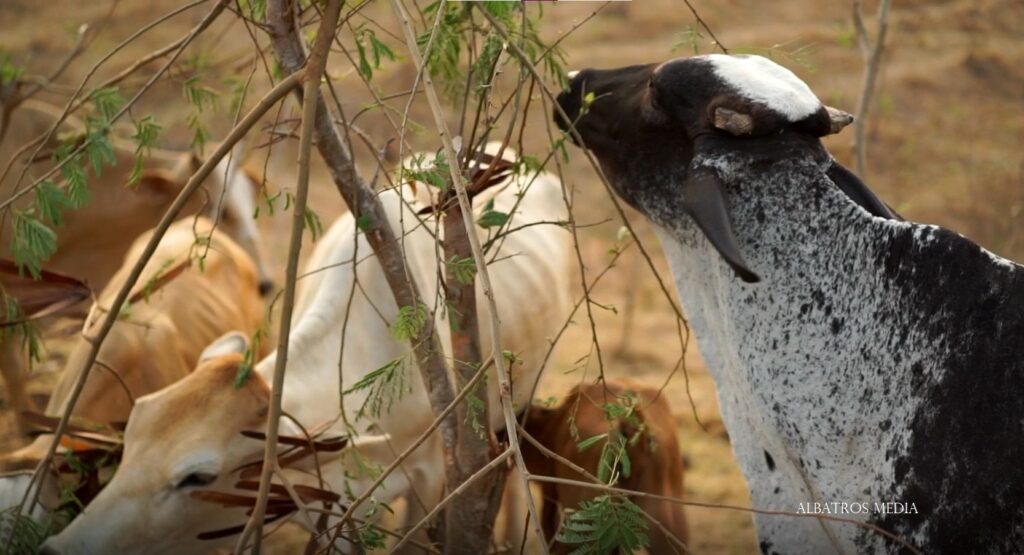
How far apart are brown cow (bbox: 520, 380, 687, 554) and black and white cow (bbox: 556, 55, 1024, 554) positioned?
29.6 inches

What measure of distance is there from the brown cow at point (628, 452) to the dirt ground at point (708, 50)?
906 mm

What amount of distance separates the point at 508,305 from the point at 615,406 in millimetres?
1525

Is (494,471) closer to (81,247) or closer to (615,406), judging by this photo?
Answer: (615,406)

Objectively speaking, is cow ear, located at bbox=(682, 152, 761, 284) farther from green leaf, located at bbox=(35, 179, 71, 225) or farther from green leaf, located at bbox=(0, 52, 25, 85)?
green leaf, located at bbox=(0, 52, 25, 85)

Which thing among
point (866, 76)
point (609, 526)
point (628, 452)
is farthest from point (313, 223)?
point (866, 76)

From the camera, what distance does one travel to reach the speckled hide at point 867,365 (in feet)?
6.54

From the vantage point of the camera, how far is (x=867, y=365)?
83.9 inches

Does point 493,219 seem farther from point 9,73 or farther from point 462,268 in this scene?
point 9,73

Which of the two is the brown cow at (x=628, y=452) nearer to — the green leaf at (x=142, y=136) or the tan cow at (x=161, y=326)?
the tan cow at (x=161, y=326)

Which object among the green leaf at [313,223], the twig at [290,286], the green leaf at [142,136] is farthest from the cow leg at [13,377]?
the twig at [290,286]

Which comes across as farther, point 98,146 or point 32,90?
point 32,90

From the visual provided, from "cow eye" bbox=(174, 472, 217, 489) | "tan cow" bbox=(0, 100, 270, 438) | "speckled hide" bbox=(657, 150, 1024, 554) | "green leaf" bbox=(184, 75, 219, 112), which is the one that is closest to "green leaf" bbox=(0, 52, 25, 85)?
"tan cow" bbox=(0, 100, 270, 438)

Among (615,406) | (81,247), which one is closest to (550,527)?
(615,406)

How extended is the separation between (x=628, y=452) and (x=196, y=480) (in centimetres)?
116
